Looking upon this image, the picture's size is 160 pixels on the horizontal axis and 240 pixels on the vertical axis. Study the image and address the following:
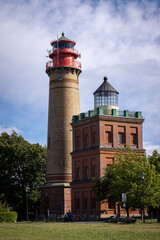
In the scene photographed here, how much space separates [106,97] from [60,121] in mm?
8530

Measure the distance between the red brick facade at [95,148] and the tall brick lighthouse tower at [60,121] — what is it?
9.06 ft

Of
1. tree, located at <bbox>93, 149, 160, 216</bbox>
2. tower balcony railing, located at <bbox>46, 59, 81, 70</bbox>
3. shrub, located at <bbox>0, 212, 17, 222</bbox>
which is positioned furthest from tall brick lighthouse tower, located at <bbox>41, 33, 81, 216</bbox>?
tree, located at <bbox>93, 149, 160, 216</bbox>

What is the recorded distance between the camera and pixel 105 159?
57.7m

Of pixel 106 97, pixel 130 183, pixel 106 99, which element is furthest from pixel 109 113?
pixel 130 183

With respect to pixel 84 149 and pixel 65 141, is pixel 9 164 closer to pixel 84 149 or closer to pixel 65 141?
pixel 65 141

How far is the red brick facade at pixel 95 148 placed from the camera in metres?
57.4

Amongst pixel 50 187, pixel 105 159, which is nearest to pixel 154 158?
pixel 105 159

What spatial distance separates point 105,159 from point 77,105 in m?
12.2

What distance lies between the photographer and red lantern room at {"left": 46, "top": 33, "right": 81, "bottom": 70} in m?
66.7

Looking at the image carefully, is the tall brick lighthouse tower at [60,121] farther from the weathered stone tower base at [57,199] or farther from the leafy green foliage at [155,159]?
the leafy green foliage at [155,159]

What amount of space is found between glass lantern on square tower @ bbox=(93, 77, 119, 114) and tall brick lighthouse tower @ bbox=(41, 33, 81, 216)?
561 centimetres

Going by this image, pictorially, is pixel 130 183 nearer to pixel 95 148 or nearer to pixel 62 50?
pixel 95 148

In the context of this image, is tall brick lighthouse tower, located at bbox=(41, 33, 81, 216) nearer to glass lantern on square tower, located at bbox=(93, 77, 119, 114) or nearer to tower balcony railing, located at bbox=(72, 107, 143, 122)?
tower balcony railing, located at bbox=(72, 107, 143, 122)

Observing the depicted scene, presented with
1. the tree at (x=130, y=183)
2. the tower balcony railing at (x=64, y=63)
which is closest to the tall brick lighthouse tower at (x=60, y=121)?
the tower balcony railing at (x=64, y=63)
